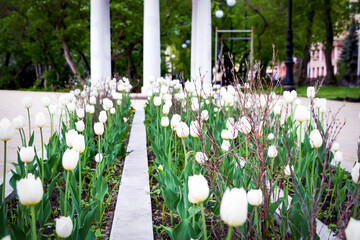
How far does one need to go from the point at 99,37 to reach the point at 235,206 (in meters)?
15.5

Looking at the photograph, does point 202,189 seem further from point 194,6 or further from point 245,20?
point 245,20

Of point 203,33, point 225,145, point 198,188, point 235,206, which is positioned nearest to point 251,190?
point 198,188

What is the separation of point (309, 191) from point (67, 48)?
24.9m

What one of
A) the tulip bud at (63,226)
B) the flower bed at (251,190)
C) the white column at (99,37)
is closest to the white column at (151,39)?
the white column at (99,37)

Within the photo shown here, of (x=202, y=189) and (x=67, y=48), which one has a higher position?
(x=67, y=48)

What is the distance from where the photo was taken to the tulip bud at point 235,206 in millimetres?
1119

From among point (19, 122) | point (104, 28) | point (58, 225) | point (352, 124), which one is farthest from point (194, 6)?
point (58, 225)

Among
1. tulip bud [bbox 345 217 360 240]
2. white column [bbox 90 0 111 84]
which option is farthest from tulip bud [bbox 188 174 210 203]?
white column [bbox 90 0 111 84]

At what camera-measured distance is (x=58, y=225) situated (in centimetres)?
147

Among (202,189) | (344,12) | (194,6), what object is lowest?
(202,189)

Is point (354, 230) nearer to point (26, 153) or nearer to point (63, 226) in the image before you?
point (63, 226)

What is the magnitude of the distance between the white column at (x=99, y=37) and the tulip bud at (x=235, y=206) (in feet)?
48.6

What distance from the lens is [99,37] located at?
15.8 metres

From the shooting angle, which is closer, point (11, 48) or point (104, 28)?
point (104, 28)
